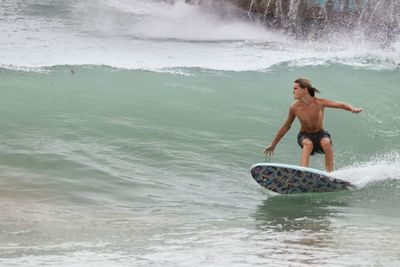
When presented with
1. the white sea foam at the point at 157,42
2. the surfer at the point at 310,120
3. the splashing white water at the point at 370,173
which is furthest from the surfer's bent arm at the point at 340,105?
the white sea foam at the point at 157,42

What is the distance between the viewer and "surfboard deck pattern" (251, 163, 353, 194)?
8703 mm

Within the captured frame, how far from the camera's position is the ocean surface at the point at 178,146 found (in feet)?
21.1

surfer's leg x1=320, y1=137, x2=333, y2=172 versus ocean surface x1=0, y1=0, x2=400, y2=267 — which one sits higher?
surfer's leg x1=320, y1=137, x2=333, y2=172

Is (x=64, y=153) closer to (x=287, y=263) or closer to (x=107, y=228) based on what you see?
(x=107, y=228)

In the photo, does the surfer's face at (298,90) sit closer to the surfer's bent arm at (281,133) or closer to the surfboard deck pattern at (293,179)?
the surfer's bent arm at (281,133)

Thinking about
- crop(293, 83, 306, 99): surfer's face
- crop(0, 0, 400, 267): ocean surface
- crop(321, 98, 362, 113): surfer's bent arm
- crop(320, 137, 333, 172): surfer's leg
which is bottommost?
crop(0, 0, 400, 267): ocean surface

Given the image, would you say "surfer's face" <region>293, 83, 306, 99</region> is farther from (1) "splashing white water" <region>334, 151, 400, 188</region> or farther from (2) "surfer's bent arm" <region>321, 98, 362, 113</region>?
(1) "splashing white water" <region>334, 151, 400, 188</region>

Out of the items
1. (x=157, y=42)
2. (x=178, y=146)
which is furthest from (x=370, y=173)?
(x=157, y=42)

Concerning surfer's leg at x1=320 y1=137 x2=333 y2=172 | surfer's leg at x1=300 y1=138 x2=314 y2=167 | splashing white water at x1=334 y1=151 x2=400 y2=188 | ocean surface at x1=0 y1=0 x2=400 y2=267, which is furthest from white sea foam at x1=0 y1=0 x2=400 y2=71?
surfer's leg at x1=320 y1=137 x2=333 y2=172

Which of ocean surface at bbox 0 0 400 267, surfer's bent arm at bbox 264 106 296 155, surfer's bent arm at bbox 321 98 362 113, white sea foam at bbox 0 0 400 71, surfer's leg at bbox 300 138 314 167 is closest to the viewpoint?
ocean surface at bbox 0 0 400 267

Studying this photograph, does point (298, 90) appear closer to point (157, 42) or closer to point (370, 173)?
point (370, 173)

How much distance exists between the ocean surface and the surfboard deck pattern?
118 millimetres

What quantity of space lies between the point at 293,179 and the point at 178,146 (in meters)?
2.53

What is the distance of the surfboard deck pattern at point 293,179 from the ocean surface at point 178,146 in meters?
0.12
